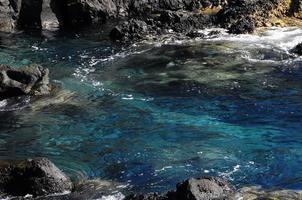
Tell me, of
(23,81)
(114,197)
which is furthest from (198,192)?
(23,81)

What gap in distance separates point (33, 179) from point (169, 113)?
6209 mm

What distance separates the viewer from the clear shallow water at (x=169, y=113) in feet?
42.3

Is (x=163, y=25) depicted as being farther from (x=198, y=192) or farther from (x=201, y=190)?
(x=198, y=192)

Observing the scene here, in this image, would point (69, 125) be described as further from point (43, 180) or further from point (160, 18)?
point (160, 18)

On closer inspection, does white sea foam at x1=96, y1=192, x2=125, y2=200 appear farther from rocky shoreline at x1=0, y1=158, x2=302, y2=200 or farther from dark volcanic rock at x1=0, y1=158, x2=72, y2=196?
dark volcanic rock at x1=0, y1=158, x2=72, y2=196

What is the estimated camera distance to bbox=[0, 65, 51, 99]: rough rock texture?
61.4 feet

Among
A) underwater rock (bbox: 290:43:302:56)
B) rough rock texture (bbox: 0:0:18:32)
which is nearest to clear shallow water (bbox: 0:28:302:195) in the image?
underwater rock (bbox: 290:43:302:56)

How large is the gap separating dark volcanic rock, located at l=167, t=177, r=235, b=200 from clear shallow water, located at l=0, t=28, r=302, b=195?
4.22 feet

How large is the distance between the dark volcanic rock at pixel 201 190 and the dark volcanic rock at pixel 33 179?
8.71ft

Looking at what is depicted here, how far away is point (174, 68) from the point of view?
21547mm

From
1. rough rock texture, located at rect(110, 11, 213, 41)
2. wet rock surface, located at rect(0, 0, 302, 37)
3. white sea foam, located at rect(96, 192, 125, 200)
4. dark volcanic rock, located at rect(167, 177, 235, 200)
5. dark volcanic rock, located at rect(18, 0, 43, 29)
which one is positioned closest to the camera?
dark volcanic rock, located at rect(167, 177, 235, 200)

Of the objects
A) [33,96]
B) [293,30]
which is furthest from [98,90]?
[293,30]

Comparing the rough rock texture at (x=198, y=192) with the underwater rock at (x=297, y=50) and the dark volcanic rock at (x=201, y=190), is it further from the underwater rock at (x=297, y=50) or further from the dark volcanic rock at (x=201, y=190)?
the underwater rock at (x=297, y=50)

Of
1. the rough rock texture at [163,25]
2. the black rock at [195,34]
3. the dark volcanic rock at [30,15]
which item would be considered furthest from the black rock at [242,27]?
the dark volcanic rock at [30,15]
